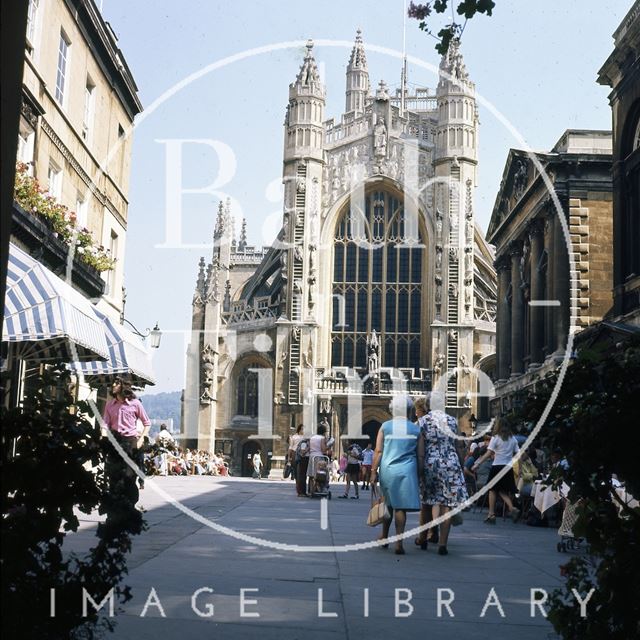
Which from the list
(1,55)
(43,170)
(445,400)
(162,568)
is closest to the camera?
(1,55)

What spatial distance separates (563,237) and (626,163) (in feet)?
21.3

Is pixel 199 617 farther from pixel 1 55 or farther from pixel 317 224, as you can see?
pixel 317 224

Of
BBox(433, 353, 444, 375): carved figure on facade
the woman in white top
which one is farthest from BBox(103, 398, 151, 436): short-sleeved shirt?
BBox(433, 353, 444, 375): carved figure on facade

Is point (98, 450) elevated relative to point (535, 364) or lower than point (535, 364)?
lower

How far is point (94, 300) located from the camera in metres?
20.7

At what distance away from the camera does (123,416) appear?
36.0 ft

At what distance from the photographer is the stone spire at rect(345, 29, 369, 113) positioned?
80688 millimetres

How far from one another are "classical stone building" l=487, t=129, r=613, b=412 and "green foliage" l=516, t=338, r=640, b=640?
2148 cm

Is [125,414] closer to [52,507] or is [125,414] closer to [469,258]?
[52,507]

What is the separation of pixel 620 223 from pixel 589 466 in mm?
18377

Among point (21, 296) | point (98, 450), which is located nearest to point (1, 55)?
point (98, 450)

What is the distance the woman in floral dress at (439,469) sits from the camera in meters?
10.0

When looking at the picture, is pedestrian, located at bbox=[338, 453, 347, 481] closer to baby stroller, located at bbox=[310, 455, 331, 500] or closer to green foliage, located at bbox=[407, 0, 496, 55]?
baby stroller, located at bbox=[310, 455, 331, 500]

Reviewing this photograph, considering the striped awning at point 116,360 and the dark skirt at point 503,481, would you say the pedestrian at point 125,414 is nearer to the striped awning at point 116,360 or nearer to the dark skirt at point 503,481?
the striped awning at point 116,360
